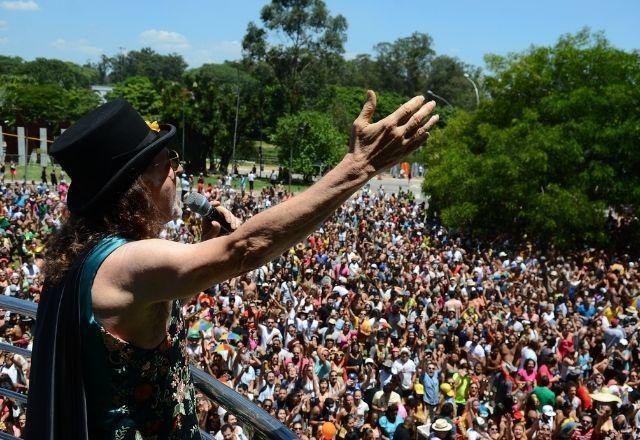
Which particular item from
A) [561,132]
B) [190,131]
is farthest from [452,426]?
[190,131]

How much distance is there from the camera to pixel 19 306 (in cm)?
179

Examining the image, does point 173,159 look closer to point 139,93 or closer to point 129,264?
point 129,264

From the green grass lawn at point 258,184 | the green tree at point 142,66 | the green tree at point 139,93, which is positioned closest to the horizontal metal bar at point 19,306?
the green grass lawn at point 258,184

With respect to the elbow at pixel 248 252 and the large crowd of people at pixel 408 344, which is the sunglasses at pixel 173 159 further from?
the elbow at pixel 248 252

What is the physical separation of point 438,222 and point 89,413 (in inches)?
957

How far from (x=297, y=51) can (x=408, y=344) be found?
4337 centimetres

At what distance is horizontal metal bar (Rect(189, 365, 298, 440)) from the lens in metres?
1.54

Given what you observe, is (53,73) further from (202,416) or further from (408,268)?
(202,416)

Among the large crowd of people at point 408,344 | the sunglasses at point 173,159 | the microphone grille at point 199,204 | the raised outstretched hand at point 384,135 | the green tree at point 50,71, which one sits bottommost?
the large crowd of people at point 408,344

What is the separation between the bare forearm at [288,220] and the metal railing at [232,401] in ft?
1.51

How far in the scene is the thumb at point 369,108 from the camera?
1.32m

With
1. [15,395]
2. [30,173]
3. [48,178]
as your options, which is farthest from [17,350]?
[30,173]

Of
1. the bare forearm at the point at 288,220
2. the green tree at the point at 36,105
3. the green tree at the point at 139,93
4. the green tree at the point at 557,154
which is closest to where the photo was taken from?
the bare forearm at the point at 288,220

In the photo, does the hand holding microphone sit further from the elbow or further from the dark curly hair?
the elbow
